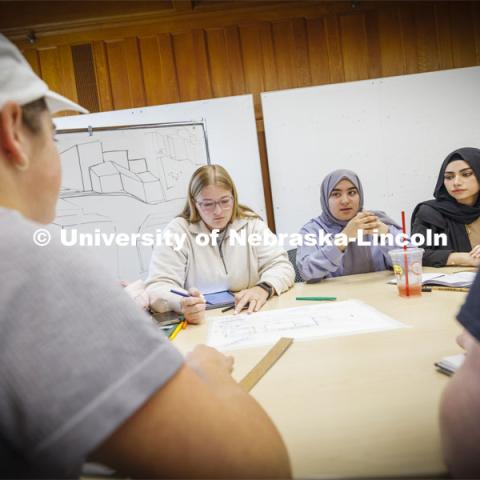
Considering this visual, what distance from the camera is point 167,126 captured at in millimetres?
2910

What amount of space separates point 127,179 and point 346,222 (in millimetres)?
1563

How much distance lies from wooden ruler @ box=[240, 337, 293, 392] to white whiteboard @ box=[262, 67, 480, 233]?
7.12 ft

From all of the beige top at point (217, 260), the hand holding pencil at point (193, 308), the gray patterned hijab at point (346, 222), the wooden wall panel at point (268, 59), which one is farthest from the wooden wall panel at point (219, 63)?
the hand holding pencil at point (193, 308)

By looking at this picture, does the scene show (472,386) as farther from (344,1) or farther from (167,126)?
(344,1)

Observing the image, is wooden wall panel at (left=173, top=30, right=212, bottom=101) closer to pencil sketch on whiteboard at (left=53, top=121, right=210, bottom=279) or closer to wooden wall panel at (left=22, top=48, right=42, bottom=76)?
pencil sketch on whiteboard at (left=53, top=121, right=210, bottom=279)

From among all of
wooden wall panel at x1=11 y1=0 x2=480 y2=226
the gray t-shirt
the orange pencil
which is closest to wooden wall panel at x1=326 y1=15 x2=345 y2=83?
wooden wall panel at x1=11 y1=0 x2=480 y2=226

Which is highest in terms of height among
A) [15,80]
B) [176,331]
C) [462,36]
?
[462,36]

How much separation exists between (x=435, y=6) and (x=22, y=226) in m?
3.67

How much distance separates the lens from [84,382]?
37 cm

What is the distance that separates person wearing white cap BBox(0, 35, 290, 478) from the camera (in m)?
0.36

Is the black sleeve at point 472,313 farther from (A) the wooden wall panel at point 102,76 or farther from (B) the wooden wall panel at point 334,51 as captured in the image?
(A) the wooden wall panel at point 102,76

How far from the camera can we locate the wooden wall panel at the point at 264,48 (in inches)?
121

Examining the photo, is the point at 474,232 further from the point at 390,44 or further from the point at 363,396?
the point at 363,396

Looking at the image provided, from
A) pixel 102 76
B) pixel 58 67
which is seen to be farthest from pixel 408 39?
pixel 58 67
